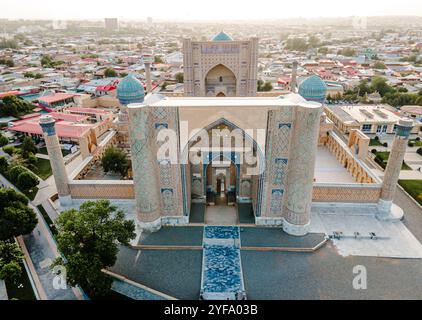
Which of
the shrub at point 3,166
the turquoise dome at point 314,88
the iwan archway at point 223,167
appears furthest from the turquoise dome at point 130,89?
the turquoise dome at point 314,88

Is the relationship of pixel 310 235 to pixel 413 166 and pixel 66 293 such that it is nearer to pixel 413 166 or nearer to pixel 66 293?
pixel 66 293

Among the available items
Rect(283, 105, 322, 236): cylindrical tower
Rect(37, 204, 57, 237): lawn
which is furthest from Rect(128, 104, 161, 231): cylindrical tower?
Rect(283, 105, 322, 236): cylindrical tower

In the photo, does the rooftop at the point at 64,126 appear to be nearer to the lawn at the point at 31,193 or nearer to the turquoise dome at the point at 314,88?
the lawn at the point at 31,193

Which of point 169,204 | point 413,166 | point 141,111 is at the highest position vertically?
point 141,111

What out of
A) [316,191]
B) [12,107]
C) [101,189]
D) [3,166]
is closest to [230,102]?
[316,191]

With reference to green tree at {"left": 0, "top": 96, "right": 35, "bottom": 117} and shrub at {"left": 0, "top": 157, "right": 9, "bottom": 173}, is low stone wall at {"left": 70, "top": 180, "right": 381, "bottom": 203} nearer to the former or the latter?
shrub at {"left": 0, "top": 157, "right": 9, "bottom": 173}

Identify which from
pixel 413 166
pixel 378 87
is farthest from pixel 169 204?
pixel 378 87
